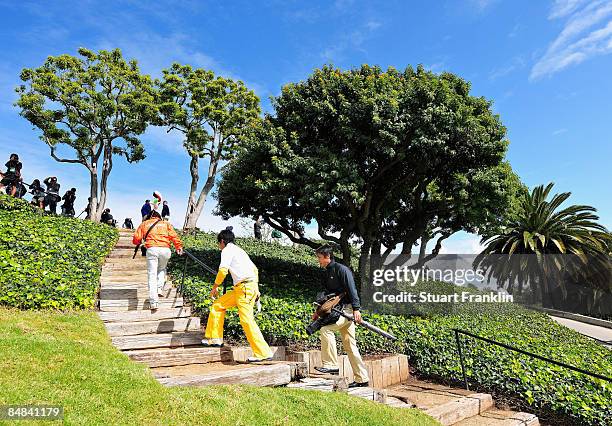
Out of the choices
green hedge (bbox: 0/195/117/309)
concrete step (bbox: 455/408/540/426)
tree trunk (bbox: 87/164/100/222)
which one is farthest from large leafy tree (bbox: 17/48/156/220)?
concrete step (bbox: 455/408/540/426)

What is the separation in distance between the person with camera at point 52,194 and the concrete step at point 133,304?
492 inches

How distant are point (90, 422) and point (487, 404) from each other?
6232mm

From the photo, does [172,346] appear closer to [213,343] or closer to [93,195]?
[213,343]

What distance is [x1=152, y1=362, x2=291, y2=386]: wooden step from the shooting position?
4887mm

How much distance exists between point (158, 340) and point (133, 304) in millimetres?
1991

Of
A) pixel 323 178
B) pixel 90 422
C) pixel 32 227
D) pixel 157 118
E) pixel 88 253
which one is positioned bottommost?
pixel 90 422

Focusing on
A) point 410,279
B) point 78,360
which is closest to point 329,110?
point 410,279

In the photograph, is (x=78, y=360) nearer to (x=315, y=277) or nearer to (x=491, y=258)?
(x=315, y=277)

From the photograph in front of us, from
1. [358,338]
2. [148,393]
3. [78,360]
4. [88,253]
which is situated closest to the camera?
[148,393]

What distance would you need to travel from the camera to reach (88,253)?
11008 mm

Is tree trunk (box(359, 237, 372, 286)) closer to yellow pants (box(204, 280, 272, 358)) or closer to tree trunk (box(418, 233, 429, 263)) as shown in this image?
tree trunk (box(418, 233, 429, 263))

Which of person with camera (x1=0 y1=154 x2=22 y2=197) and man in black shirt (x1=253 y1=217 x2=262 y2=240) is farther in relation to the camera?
man in black shirt (x1=253 y1=217 x2=262 y2=240)

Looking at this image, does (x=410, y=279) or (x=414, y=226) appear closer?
(x=414, y=226)

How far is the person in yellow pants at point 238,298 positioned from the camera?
19.5 ft
